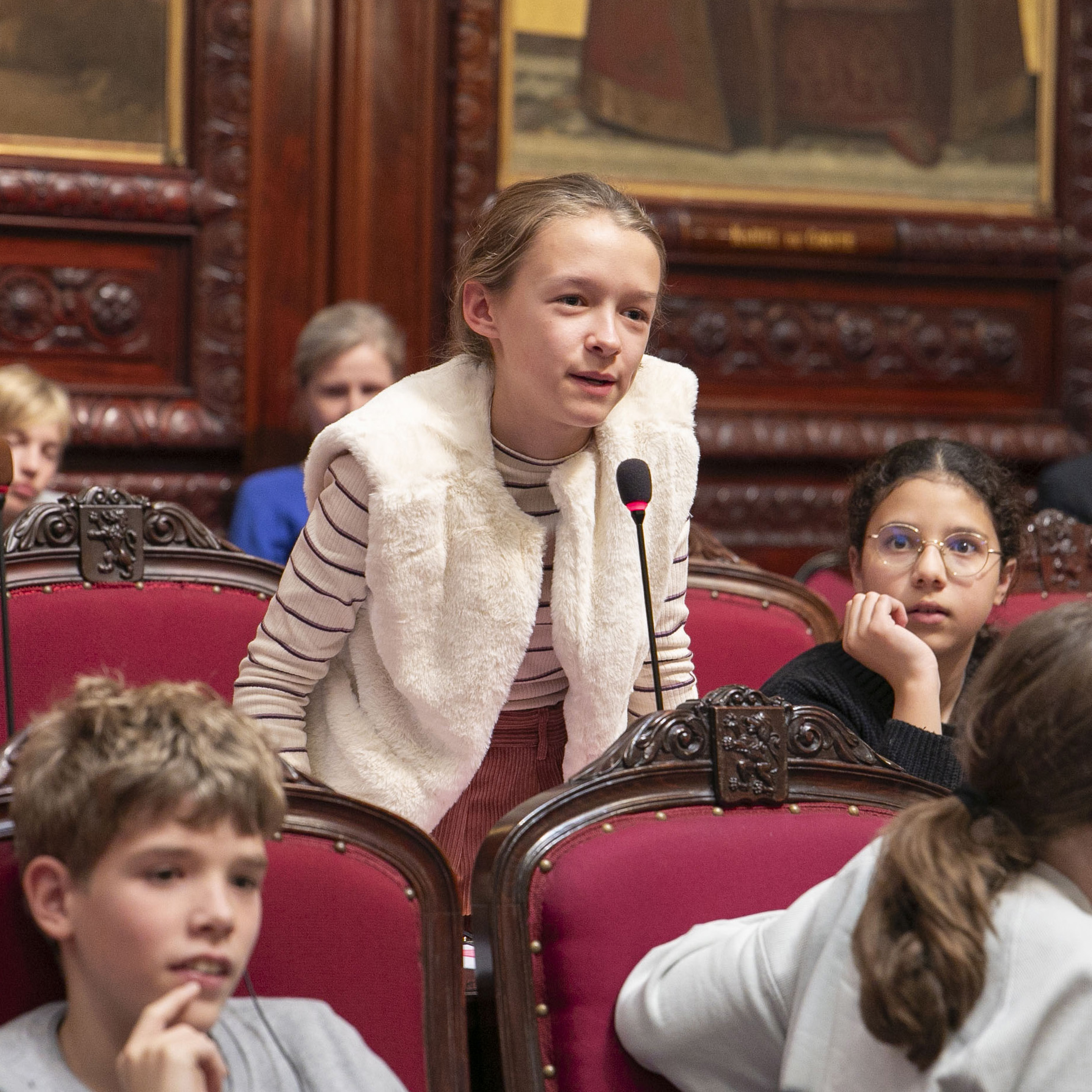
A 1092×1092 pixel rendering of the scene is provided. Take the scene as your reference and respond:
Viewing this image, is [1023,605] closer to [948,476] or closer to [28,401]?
[948,476]

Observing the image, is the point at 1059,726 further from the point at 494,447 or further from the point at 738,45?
the point at 738,45

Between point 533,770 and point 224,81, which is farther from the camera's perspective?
point 224,81

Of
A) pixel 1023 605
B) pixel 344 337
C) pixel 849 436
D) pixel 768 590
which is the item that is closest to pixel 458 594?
pixel 768 590

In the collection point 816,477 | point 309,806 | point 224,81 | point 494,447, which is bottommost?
point 816,477

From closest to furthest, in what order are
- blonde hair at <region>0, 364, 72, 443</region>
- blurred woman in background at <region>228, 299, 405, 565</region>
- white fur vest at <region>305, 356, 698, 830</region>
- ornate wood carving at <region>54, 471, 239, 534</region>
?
1. white fur vest at <region>305, 356, 698, 830</region>
2. blonde hair at <region>0, 364, 72, 443</region>
3. blurred woman in background at <region>228, 299, 405, 565</region>
4. ornate wood carving at <region>54, 471, 239, 534</region>

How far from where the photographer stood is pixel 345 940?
3.71ft

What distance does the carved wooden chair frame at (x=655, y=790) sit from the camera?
3.91ft

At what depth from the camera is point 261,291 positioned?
11.7 ft

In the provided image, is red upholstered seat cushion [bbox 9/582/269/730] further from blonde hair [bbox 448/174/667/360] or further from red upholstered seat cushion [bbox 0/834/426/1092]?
red upholstered seat cushion [bbox 0/834/426/1092]

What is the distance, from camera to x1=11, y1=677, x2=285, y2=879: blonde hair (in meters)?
0.96

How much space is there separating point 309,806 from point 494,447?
24.8 inches

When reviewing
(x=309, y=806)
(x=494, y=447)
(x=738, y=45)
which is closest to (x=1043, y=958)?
(x=309, y=806)

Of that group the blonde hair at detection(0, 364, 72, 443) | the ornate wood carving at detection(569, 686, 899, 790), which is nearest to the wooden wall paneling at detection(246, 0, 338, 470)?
the blonde hair at detection(0, 364, 72, 443)

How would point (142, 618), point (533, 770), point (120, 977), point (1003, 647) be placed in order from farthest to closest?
point (142, 618), point (533, 770), point (1003, 647), point (120, 977)
